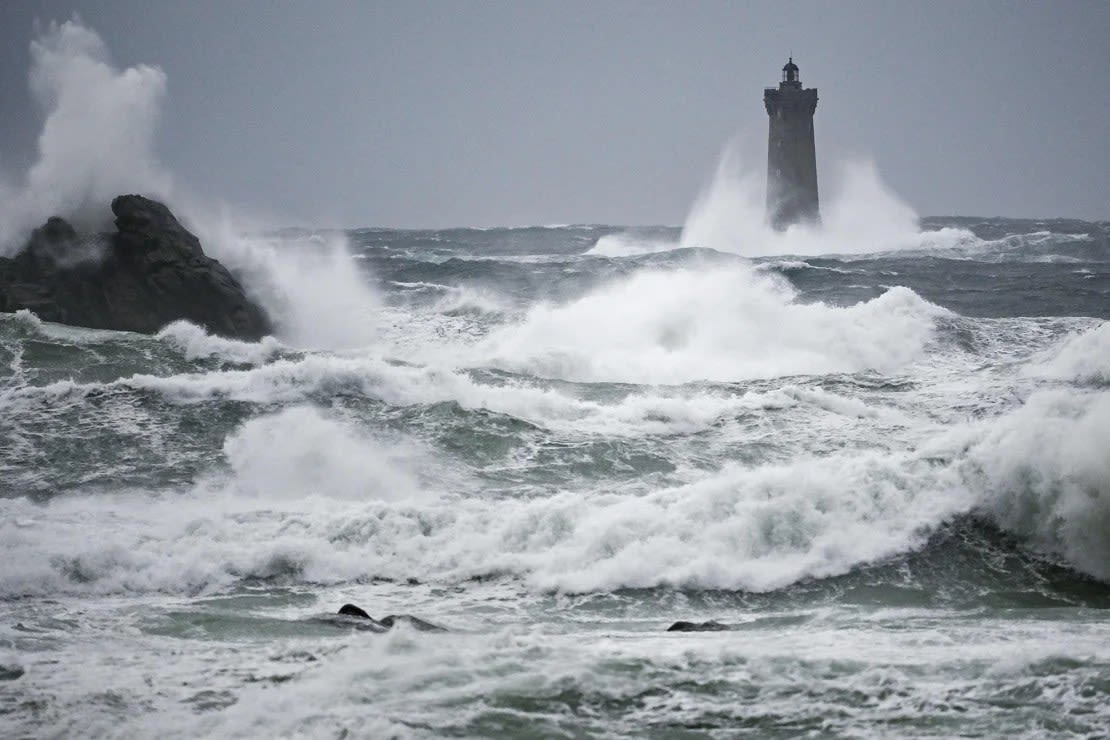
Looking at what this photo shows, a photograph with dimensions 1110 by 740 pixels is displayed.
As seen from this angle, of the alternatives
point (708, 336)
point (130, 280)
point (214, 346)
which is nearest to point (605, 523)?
point (214, 346)

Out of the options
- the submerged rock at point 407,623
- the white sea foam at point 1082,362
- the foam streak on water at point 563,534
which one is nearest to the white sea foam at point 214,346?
the foam streak on water at point 563,534

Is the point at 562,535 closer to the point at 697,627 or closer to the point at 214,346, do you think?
the point at 697,627

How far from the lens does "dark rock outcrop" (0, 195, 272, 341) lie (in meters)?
19.4

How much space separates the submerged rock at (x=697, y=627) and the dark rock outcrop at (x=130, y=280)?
43.4ft

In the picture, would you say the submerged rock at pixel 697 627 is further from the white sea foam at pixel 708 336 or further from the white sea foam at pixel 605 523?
the white sea foam at pixel 708 336

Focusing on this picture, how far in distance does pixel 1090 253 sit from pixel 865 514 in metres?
29.3

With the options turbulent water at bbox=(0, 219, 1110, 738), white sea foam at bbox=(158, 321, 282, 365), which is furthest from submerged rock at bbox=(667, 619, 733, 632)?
white sea foam at bbox=(158, 321, 282, 365)

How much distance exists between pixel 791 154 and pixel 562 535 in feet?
103

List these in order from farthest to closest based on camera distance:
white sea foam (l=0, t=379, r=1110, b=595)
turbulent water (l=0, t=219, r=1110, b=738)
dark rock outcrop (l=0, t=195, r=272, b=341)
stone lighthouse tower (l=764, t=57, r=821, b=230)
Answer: stone lighthouse tower (l=764, t=57, r=821, b=230), dark rock outcrop (l=0, t=195, r=272, b=341), white sea foam (l=0, t=379, r=1110, b=595), turbulent water (l=0, t=219, r=1110, b=738)

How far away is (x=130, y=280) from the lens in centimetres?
1964

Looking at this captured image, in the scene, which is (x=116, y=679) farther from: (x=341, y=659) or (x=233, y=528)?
(x=233, y=528)

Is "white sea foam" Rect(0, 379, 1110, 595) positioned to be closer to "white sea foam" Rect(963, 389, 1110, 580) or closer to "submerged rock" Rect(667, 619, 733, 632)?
"white sea foam" Rect(963, 389, 1110, 580)

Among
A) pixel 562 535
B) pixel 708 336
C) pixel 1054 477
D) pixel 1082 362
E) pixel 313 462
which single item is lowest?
pixel 562 535

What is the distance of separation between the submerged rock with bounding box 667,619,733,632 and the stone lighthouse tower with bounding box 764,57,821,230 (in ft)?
109
